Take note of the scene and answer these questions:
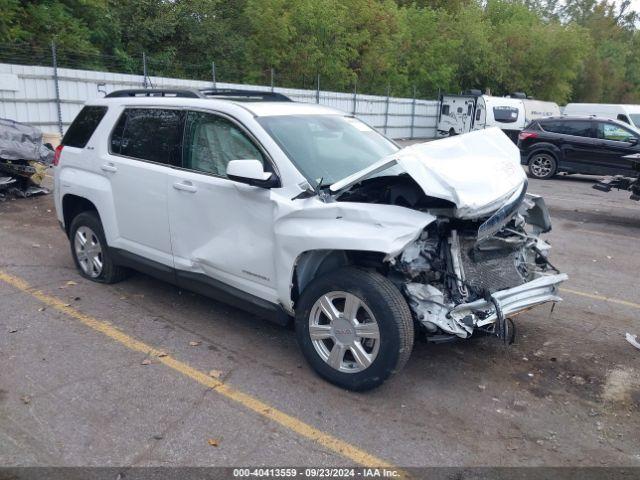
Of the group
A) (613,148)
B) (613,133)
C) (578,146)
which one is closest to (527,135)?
(578,146)

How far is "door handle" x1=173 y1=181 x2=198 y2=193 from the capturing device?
4402mm

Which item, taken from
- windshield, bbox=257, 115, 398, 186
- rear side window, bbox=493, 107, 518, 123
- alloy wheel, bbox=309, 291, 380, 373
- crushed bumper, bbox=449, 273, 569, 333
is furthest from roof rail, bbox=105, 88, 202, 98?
rear side window, bbox=493, 107, 518, 123

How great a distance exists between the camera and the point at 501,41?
34.8 m

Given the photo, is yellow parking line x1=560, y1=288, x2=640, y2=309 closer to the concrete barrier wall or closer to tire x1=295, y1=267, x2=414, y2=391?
tire x1=295, y1=267, x2=414, y2=391

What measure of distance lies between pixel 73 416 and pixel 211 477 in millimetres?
1045

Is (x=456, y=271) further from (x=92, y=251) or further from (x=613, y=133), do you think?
(x=613, y=133)

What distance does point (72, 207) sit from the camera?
575 centimetres

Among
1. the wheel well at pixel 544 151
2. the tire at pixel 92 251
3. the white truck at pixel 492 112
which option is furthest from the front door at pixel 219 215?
the white truck at pixel 492 112

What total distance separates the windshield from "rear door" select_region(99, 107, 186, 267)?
0.93 meters

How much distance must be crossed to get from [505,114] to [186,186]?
2074 centimetres

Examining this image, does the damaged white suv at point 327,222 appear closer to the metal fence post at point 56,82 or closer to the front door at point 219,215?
the front door at point 219,215

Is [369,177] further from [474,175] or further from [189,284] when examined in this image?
[189,284]

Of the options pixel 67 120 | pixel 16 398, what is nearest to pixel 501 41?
pixel 67 120

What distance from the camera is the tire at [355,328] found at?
3.50m
